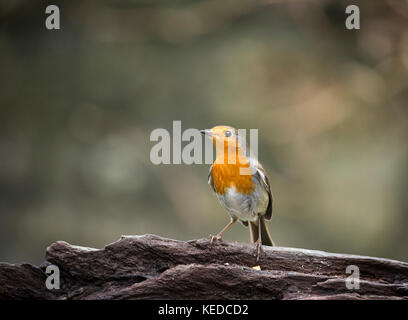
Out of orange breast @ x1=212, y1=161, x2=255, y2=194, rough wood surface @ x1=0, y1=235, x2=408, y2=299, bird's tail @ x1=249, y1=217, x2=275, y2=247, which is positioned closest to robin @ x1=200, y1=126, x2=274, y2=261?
orange breast @ x1=212, y1=161, x2=255, y2=194

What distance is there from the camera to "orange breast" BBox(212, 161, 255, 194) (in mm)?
2922

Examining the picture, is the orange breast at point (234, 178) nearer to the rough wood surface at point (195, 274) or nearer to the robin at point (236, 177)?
the robin at point (236, 177)

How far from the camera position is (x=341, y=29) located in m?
7.59

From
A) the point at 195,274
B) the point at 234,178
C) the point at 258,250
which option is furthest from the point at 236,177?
the point at 195,274

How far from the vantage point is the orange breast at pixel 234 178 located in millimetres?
2922

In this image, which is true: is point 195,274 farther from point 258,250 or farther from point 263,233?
point 263,233

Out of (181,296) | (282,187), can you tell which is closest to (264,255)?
(181,296)

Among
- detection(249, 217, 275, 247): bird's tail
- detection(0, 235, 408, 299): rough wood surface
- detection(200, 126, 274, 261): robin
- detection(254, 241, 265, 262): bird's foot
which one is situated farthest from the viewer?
detection(249, 217, 275, 247): bird's tail

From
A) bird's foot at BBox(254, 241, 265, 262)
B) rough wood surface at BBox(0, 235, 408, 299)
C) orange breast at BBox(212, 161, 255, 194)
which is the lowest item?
rough wood surface at BBox(0, 235, 408, 299)

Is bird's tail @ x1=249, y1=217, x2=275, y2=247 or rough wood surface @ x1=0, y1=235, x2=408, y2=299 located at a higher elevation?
bird's tail @ x1=249, y1=217, x2=275, y2=247

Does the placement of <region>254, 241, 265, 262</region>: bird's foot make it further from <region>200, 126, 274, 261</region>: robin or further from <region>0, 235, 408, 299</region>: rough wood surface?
<region>200, 126, 274, 261</region>: robin

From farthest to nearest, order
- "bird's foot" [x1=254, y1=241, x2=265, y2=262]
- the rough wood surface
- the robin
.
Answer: the robin, "bird's foot" [x1=254, y1=241, x2=265, y2=262], the rough wood surface
